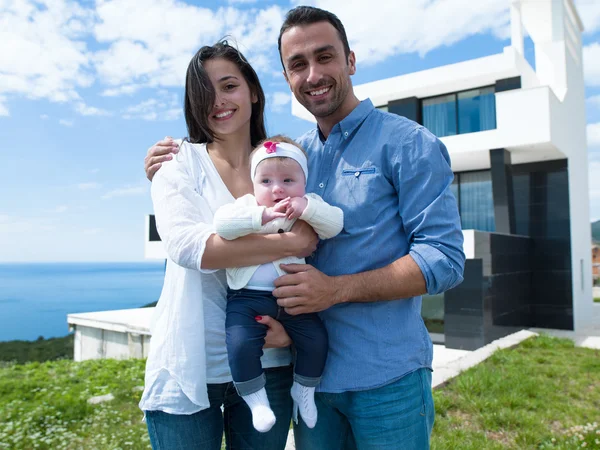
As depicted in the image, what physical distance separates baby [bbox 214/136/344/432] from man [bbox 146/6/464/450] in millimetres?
94

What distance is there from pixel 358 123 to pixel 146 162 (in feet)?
3.32

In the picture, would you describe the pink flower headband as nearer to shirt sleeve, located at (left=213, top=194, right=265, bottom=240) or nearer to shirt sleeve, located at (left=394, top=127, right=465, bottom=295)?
shirt sleeve, located at (left=213, top=194, right=265, bottom=240)

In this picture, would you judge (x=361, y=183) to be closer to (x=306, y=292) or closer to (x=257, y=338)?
(x=306, y=292)

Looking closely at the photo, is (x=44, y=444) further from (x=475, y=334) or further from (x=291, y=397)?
(x=475, y=334)

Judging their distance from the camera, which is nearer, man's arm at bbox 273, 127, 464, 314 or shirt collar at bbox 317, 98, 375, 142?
man's arm at bbox 273, 127, 464, 314

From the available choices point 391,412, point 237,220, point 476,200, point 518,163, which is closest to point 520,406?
point 391,412

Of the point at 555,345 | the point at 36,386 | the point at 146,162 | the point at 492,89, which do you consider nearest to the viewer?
the point at 146,162

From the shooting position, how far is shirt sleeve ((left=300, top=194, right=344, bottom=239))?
6.63ft

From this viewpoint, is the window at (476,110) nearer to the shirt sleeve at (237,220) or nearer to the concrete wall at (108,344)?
the concrete wall at (108,344)

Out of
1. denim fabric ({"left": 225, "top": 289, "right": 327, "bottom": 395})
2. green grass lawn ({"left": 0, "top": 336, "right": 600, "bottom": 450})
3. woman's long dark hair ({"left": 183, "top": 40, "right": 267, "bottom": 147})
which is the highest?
woman's long dark hair ({"left": 183, "top": 40, "right": 267, "bottom": 147})

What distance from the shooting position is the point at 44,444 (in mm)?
4754

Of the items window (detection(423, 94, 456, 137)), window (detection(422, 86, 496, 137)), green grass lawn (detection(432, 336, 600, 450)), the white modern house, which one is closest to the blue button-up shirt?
green grass lawn (detection(432, 336, 600, 450))

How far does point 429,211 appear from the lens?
202cm

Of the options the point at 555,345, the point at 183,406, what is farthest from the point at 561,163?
the point at 183,406
